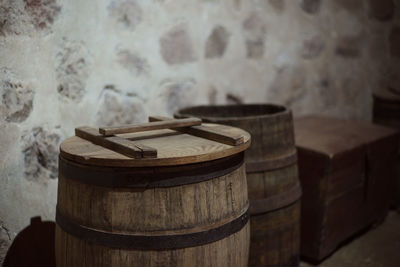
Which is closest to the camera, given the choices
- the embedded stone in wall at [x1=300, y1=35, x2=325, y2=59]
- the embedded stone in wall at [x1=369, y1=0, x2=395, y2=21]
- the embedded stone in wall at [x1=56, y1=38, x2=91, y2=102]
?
the embedded stone in wall at [x1=56, y1=38, x2=91, y2=102]

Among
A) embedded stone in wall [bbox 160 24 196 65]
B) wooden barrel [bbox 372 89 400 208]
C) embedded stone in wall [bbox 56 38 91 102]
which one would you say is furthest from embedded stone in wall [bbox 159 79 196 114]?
wooden barrel [bbox 372 89 400 208]

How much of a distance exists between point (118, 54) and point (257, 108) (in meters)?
0.77

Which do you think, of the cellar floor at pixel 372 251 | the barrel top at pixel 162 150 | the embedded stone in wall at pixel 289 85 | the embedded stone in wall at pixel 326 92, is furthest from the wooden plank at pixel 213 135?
the embedded stone in wall at pixel 326 92

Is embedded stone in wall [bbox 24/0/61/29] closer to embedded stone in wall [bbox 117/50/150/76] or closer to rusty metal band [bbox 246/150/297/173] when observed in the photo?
embedded stone in wall [bbox 117/50/150/76]

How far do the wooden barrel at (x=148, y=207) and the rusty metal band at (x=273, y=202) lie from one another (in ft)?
1.57

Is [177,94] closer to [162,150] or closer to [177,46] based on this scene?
[177,46]

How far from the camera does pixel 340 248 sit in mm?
2730

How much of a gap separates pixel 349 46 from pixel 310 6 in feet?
2.10

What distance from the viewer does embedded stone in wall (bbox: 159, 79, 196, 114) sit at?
2.46 meters

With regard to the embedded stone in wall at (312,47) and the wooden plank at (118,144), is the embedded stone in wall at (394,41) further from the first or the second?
the wooden plank at (118,144)

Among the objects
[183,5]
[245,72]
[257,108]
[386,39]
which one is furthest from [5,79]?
[386,39]

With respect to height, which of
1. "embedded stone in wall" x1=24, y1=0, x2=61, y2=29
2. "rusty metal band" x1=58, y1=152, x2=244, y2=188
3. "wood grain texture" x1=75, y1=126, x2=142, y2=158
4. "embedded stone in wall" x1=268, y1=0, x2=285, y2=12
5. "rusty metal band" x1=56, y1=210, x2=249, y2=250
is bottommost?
"rusty metal band" x1=56, y1=210, x2=249, y2=250

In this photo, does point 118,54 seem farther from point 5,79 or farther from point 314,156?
point 314,156

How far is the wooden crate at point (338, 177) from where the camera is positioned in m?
2.45
